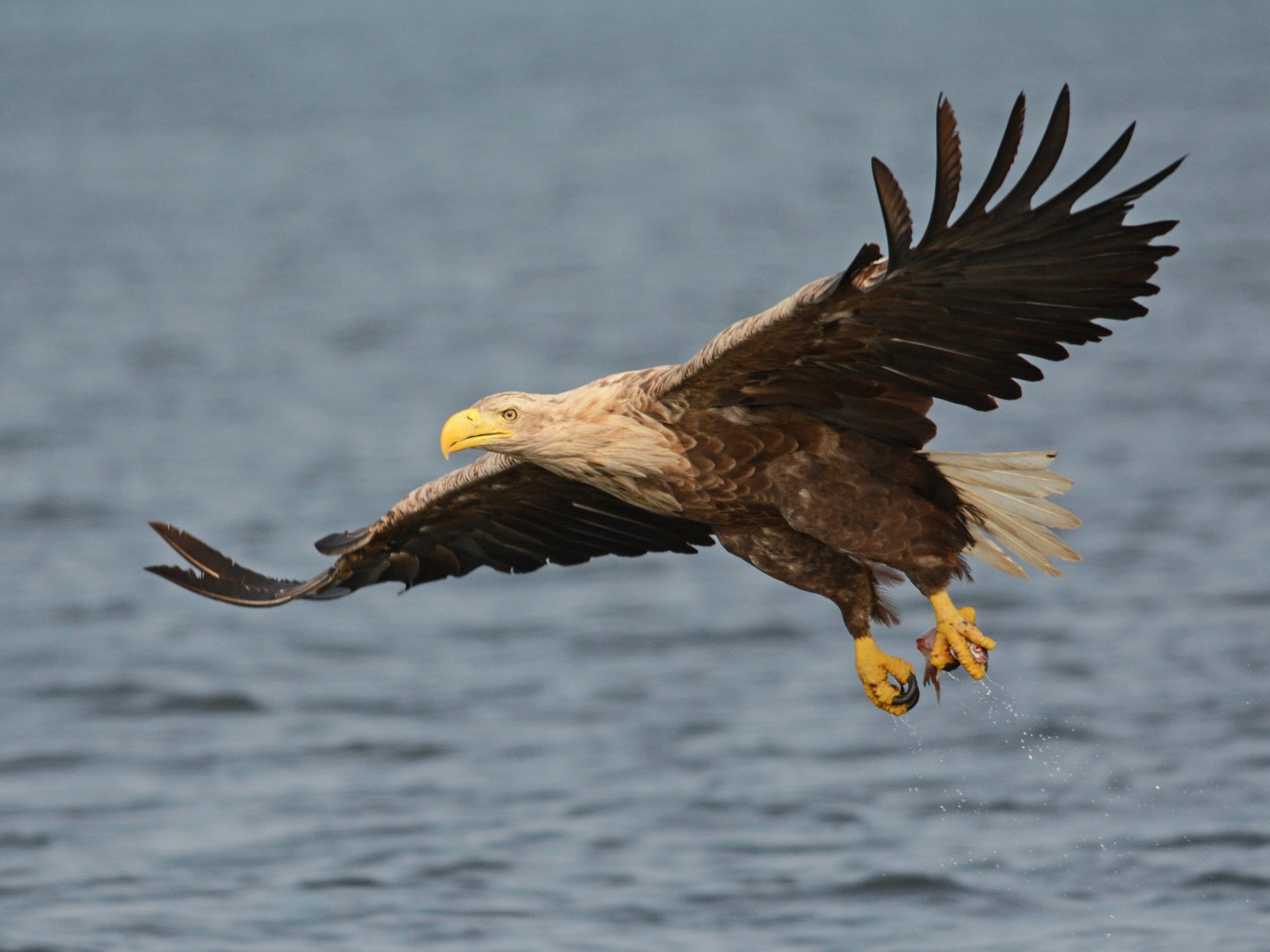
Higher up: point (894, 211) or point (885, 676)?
point (894, 211)

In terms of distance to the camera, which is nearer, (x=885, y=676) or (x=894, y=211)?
(x=894, y=211)

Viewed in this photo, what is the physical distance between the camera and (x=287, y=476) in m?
19.7

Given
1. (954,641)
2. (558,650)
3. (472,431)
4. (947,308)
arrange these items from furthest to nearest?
1. (558,650)
2. (954,641)
3. (472,431)
4. (947,308)

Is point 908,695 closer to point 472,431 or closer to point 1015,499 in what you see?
point 1015,499

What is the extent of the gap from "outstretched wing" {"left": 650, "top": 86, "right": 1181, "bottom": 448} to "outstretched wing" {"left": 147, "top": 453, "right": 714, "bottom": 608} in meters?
1.18

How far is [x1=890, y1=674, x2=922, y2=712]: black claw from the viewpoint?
613 centimetres

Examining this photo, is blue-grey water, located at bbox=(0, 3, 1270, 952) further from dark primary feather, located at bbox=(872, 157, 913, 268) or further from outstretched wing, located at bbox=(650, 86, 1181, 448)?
dark primary feather, located at bbox=(872, 157, 913, 268)

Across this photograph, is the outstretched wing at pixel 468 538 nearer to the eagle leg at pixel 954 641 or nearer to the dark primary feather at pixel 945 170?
the eagle leg at pixel 954 641

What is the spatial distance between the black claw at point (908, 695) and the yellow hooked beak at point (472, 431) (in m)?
1.44

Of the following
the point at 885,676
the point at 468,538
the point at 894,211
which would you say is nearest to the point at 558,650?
the point at 468,538

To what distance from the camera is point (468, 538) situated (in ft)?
22.9

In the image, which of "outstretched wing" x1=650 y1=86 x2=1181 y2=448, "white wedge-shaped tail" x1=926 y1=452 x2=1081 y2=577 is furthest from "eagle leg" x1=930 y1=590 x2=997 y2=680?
"outstretched wing" x1=650 y1=86 x2=1181 y2=448

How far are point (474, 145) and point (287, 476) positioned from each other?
30068 mm

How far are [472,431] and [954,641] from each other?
1414 millimetres
